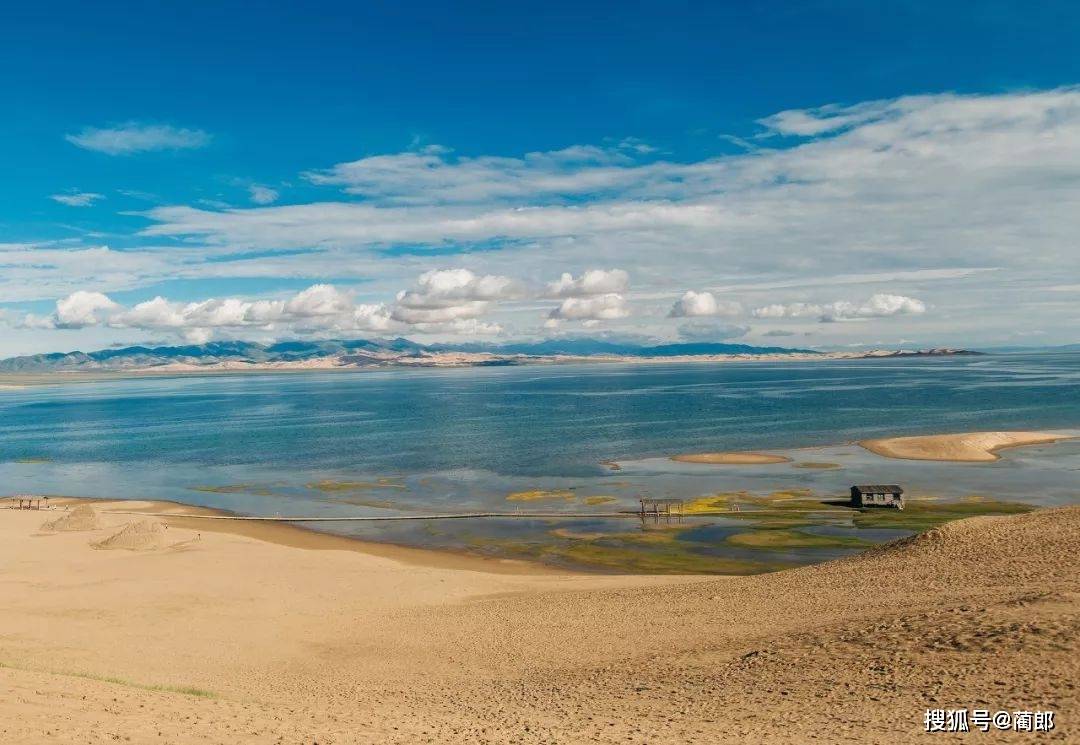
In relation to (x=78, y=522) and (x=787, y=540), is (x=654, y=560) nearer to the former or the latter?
(x=787, y=540)

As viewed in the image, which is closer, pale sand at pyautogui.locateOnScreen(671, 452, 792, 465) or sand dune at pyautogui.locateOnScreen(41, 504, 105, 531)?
sand dune at pyautogui.locateOnScreen(41, 504, 105, 531)

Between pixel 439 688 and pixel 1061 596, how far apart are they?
22714 millimetres

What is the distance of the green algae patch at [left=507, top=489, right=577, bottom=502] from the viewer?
224 ft

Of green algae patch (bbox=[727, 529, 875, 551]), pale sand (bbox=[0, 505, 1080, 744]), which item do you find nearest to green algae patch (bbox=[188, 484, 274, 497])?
pale sand (bbox=[0, 505, 1080, 744])

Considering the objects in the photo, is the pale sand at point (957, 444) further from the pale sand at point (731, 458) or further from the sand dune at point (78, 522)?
the sand dune at point (78, 522)

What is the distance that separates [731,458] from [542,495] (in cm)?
2929

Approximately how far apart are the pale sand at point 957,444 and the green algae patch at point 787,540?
40915 millimetres

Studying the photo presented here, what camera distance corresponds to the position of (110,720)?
18031 mm

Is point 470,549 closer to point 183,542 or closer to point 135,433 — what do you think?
point 183,542

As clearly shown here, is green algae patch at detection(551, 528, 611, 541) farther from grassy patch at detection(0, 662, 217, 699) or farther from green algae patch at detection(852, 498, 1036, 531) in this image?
grassy patch at detection(0, 662, 217, 699)

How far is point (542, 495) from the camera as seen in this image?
231 feet

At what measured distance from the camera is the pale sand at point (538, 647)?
754 inches

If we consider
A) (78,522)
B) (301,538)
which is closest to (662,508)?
(301,538)

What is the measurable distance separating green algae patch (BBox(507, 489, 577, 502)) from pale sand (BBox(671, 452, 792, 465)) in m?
22.7
